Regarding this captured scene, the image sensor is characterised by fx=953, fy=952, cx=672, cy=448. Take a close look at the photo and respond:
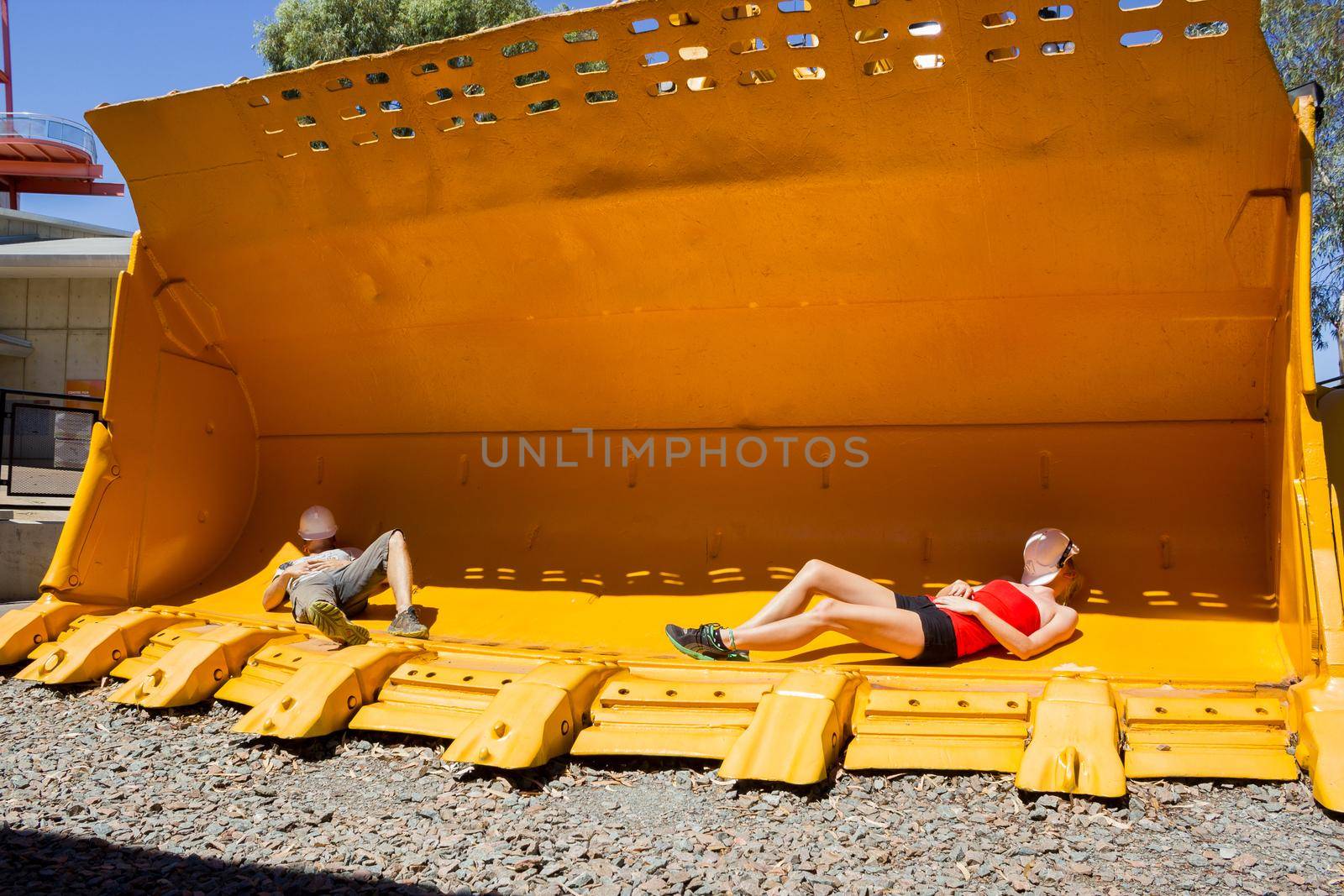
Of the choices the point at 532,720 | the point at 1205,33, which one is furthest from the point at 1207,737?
the point at 1205,33

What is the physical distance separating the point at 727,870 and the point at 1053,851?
64cm

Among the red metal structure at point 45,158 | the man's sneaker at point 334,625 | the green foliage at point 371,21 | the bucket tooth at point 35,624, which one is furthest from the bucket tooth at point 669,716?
the red metal structure at point 45,158

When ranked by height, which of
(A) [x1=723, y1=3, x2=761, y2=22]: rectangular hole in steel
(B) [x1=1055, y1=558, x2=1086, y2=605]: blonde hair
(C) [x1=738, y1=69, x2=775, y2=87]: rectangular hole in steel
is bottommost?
(B) [x1=1055, y1=558, x2=1086, y2=605]: blonde hair

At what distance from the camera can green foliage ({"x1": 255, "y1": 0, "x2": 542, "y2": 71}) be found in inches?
671

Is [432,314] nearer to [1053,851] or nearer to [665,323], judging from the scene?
[665,323]

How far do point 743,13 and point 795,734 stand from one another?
2.24 metres

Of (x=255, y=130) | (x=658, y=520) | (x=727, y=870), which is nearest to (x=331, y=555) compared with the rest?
(x=658, y=520)

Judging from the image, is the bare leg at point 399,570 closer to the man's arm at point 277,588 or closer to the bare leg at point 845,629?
the man's arm at point 277,588

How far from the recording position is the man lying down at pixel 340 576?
3.65 meters

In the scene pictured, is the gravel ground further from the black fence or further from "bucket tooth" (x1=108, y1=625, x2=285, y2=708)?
the black fence

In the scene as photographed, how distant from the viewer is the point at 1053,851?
1872 millimetres

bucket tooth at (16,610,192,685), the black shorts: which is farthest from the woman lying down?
bucket tooth at (16,610,192,685)

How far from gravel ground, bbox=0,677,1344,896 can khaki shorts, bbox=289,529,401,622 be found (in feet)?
4.24

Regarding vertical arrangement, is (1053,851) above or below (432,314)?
below
